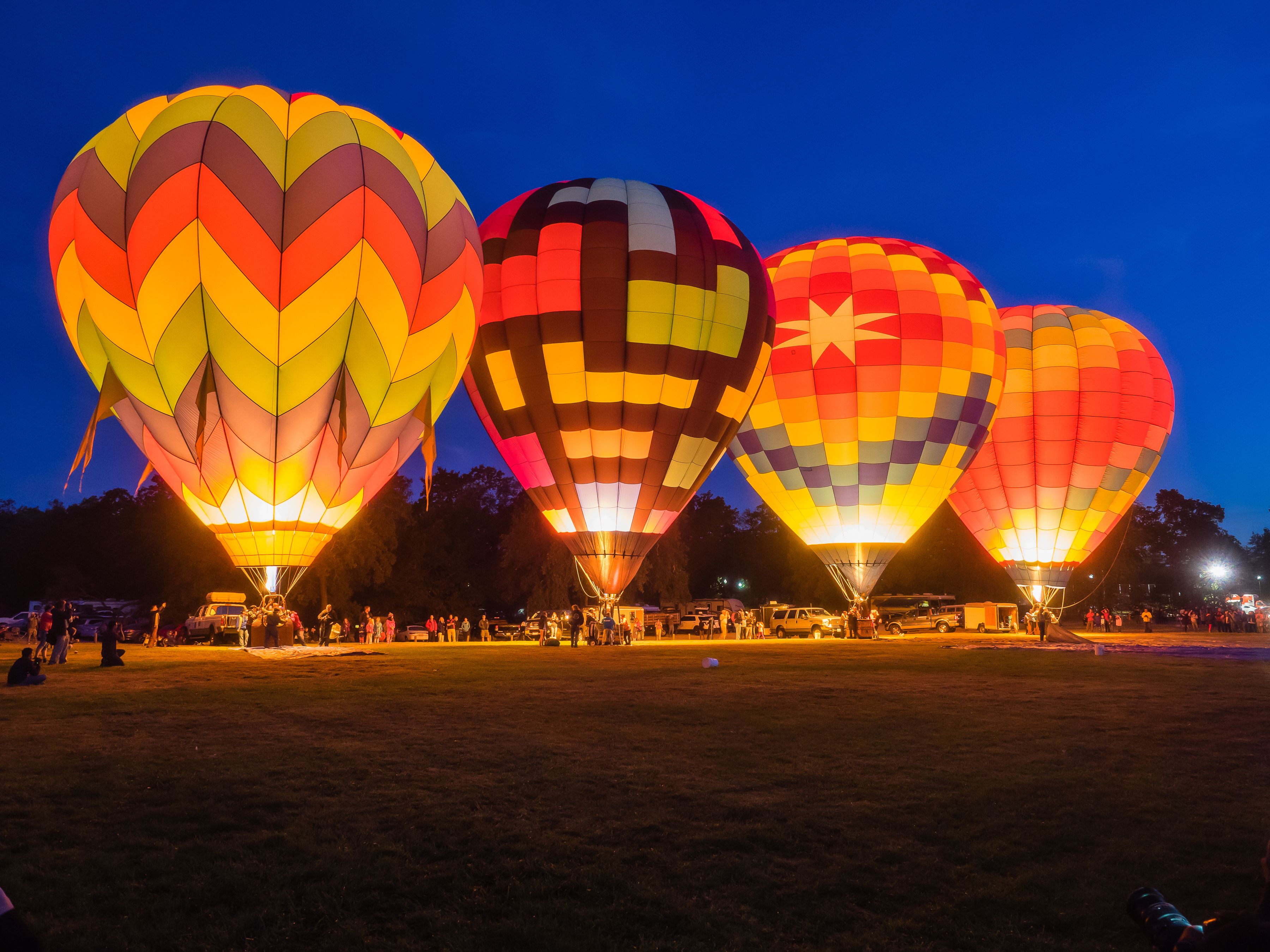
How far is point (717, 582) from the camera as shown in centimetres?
6944

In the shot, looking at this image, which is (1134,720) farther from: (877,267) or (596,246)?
(877,267)

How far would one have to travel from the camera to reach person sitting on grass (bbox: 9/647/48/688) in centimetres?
1034

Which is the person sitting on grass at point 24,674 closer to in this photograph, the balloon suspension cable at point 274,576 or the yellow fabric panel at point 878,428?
the balloon suspension cable at point 274,576

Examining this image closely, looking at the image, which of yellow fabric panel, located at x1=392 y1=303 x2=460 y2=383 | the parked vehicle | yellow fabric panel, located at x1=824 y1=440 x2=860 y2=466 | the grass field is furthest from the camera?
the parked vehicle

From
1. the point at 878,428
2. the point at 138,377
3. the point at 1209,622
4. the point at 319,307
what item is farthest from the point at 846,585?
the point at 1209,622

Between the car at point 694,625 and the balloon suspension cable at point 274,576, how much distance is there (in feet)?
71.9

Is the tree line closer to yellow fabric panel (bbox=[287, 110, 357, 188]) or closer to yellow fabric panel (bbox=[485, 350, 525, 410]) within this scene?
yellow fabric panel (bbox=[485, 350, 525, 410])

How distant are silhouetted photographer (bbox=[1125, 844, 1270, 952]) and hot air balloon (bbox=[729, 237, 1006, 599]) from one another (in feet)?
63.5

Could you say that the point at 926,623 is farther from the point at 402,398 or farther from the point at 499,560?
the point at 402,398

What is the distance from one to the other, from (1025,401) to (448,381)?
16.2 m

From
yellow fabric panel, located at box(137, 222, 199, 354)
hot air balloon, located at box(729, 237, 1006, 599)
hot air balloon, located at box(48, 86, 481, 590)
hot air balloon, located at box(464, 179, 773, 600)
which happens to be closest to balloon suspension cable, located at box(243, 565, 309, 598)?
hot air balloon, located at box(48, 86, 481, 590)

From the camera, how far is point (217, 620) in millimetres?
27219

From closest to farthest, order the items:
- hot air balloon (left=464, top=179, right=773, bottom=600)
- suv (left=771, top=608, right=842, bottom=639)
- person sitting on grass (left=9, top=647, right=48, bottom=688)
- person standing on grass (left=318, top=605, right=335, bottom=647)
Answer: person sitting on grass (left=9, top=647, right=48, bottom=688) < hot air balloon (left=464, top=179, right=773, bottom=600) < person standing on grass (left=318, top=605, right=335, bottom=647) < suv (left=771, top=608, right=842, bottom=639)

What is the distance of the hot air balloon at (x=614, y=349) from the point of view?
58.9 ft
